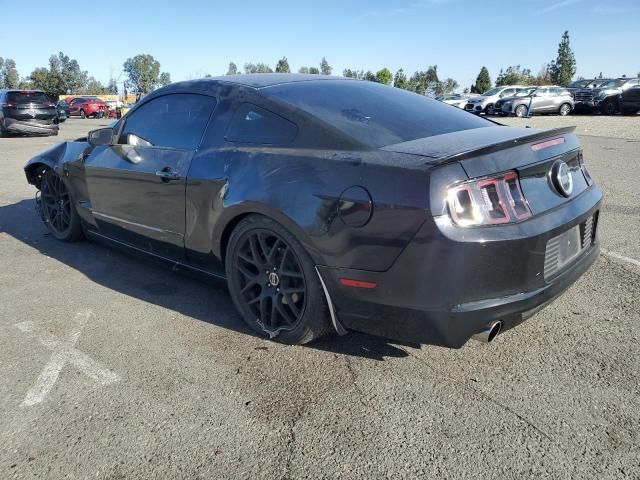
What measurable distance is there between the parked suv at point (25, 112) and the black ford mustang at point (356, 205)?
17.5 m

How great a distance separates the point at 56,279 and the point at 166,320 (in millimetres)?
1402

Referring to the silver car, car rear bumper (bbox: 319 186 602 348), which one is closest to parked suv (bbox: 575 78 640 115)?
the silver car

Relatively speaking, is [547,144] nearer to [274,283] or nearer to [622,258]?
[274,283]

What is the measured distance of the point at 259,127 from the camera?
316 centimetres

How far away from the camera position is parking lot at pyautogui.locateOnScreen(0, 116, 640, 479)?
2105 millimetres

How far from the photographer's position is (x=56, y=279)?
4.28m

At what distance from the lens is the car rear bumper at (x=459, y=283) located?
232 cm

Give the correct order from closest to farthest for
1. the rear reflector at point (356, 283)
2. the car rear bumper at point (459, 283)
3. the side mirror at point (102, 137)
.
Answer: the car rear bumper at point (459, 283)
the rear reflector at point (356, 283)
the side mirror at point (102, 137)

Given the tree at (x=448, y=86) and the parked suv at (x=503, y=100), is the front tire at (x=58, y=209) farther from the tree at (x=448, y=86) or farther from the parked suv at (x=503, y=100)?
the tree at (x=448, y=86)

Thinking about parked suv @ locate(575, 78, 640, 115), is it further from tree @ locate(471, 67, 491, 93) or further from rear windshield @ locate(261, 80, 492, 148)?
tree @ locate(471, 67, 491, 93)

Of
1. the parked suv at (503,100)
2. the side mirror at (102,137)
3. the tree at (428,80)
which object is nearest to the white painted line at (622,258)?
the side mirror at (102,137)

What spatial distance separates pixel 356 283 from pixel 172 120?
78.2 inches

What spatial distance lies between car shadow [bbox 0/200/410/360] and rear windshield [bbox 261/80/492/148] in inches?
46.1

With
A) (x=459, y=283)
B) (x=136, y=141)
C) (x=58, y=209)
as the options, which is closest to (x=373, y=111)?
(x=459, y=283)
